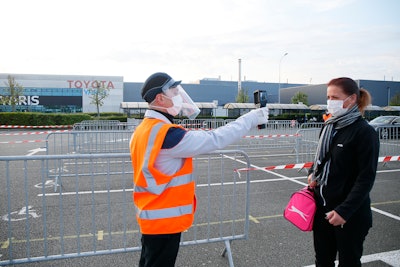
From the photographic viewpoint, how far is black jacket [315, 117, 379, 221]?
7.98ft

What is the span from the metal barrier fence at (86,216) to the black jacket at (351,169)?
4.50ft

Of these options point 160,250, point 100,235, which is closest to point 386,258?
point 160,250

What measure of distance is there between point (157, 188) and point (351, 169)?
156cm

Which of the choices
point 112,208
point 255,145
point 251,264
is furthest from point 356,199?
point 255,145

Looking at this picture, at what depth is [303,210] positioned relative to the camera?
9.20 feet

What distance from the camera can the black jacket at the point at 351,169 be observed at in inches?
95.8

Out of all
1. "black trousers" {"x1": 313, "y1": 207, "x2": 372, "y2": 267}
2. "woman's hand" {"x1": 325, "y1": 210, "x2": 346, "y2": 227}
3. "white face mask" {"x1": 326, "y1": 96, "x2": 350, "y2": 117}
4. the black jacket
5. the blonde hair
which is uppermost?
the blonde hair

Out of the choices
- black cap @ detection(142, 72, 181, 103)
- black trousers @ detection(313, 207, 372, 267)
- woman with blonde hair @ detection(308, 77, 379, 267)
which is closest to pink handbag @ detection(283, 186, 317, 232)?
woman with blonde hair @ detection(308, 77, 379, 267)

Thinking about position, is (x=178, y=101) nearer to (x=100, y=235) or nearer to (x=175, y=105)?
(x=175, y=105)

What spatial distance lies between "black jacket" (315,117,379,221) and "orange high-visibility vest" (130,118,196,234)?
1191 mm

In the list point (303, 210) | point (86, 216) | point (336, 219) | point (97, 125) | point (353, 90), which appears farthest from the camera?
point (97, 125)

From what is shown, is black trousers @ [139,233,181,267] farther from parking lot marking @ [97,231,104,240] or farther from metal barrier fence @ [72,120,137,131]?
metal barrier fence @ [72,120,137,131]

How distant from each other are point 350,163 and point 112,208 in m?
4.34

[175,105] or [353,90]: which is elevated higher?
[353,90]
